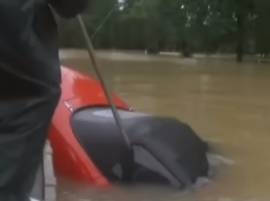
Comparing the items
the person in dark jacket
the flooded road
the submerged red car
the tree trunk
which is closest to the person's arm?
the person in dark jacket

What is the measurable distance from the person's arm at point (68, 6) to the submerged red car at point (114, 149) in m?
3.44

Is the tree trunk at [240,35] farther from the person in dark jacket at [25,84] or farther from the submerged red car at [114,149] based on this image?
the person in dark jacket at [25,84]

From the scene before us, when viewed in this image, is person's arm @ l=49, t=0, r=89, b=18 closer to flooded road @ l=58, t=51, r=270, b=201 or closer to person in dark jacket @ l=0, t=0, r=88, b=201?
person in dark jacket @ l=0, t=0, r=88, b=201

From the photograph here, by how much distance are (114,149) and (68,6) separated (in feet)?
11.7

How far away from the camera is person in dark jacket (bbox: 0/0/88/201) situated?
194 cm

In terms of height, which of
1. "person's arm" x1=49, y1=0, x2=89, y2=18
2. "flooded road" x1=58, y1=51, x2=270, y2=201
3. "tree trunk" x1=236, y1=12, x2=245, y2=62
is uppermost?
"person's arm" x1=49, y1=0, x2=89, y2=18

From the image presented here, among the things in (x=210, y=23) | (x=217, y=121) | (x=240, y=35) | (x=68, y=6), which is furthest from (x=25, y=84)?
(x=240, y=35)

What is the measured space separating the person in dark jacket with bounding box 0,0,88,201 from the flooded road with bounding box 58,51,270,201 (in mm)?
3627

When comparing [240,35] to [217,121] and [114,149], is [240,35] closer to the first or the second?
[217,121]

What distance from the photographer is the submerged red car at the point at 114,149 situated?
18.2 feet

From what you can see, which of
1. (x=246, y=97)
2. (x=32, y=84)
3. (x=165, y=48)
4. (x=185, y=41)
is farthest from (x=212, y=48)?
(x=32, y=84)

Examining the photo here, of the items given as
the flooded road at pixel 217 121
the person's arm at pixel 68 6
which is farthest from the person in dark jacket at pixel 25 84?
the flooded road at pixel 217 121

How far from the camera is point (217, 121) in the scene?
407 inches

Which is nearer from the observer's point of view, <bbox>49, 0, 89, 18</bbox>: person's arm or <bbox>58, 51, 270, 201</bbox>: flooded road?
<bbox>49, 0, 89, 18</bbox>: person's arm
